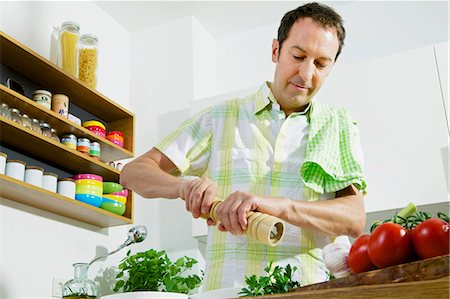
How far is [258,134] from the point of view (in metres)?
1.46

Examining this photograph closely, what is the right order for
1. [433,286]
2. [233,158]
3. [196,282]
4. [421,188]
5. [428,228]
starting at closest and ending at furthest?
[433,286] < [428,228] < [233,158] < [421,188] < [196,282]

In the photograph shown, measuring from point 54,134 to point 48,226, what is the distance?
39 cm

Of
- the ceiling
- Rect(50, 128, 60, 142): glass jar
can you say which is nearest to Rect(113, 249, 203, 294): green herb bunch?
Rect(50, 128, 60, 142): glass jar

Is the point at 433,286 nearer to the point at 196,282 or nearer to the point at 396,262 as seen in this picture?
the point at 396,262

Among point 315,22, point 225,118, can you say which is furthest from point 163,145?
point 315,22

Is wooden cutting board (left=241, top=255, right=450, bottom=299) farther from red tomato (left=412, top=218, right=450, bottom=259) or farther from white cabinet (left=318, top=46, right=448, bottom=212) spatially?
white cabinet (left=318, top=46, right=448, bottom=212)

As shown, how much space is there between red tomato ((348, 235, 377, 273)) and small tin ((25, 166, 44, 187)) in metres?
1.62

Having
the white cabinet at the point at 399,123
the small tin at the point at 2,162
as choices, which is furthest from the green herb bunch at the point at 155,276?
the white cabinet at the point at 399,123

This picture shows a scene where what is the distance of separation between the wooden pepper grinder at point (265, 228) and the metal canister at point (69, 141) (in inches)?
62.1

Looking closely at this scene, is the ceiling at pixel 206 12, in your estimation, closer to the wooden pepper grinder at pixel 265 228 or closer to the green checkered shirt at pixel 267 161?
the green checkered shirt at pixel 267 161

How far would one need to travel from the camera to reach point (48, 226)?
7.82ft

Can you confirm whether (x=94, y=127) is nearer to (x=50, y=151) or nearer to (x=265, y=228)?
(x=50, y=151)

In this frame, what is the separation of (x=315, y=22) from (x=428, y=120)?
3.44 feet

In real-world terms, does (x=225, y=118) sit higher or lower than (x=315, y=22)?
lower
